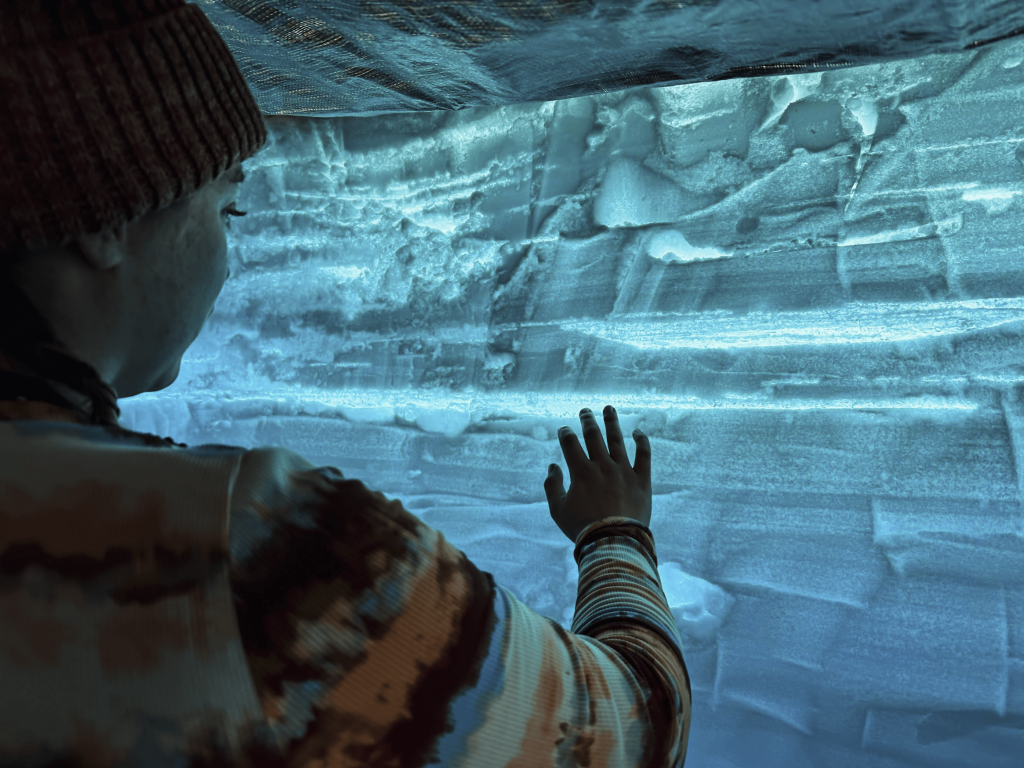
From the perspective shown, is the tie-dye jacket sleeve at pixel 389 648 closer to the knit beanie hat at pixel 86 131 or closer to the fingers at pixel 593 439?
the knit beanie hat at pixel 86 131

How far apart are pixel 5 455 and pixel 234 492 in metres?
0.13

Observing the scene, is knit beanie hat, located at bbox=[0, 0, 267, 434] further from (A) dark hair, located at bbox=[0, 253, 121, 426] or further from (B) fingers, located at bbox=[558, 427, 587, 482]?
(B) fingers, located at bbox=[558, 427, 587, 482]

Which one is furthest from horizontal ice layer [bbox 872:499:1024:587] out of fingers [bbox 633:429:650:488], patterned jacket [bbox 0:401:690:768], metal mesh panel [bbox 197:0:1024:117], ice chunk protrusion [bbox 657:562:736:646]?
patterned jacket [bbox 0:401:690:768]

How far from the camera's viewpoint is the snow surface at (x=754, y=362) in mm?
965

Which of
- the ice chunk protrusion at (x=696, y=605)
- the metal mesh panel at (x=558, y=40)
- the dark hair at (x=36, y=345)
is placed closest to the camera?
the dark hair at (x=36, y=345)

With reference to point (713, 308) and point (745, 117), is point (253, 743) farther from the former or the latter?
point (745, 117)

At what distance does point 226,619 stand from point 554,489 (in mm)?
488

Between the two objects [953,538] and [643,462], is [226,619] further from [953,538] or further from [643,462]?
[953,538]

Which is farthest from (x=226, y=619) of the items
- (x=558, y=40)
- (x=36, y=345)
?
(x=558, y=40)

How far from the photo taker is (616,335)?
1217 millimetres

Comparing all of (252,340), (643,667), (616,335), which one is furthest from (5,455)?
(252,340)

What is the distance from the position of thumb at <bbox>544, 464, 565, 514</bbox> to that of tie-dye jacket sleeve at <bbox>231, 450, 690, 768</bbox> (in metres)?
0.32

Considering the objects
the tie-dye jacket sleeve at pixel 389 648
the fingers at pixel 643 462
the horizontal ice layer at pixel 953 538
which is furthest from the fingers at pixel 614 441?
the horizontal ice layer at pixel 953 538

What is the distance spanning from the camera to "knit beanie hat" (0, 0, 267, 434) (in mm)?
462
